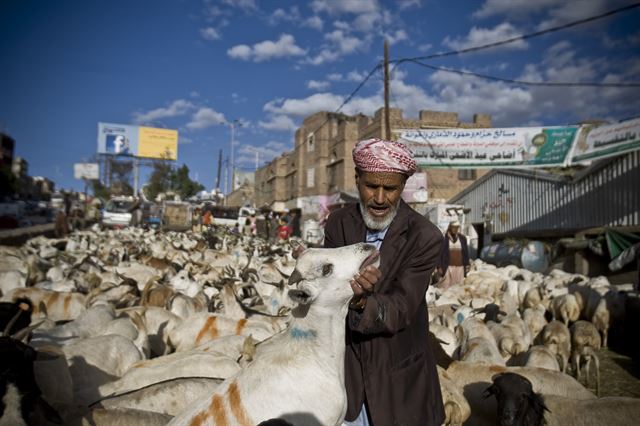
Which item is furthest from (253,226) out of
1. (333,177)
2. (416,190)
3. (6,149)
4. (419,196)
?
(6,149)

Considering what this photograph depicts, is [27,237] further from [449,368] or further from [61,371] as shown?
[449,368]

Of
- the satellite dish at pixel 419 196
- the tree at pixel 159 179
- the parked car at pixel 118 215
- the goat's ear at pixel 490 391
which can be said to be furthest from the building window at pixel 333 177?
the goat's ear at pixel 490 391

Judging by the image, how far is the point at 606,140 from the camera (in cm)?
1351

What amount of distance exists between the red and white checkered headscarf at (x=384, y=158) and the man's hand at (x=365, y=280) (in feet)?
1.83

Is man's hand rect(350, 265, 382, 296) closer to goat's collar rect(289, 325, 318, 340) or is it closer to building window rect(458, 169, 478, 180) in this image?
goat's collar rect(289, 325, 318, 340)

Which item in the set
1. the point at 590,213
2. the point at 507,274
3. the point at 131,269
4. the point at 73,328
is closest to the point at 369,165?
the point at 73,328

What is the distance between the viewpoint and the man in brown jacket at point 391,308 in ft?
6.50

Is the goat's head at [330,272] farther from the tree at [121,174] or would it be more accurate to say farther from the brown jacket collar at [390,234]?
the tree at [121,174]

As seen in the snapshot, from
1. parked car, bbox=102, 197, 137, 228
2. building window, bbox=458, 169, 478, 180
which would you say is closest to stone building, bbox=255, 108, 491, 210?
building window, bbox=458, 169, 478, 180

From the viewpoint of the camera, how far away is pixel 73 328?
6.00 meters

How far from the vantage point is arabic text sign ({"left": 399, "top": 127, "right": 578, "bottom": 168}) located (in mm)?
14656

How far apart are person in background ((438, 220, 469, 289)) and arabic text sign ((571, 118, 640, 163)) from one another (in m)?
5.99

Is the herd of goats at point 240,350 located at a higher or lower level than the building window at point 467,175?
lower

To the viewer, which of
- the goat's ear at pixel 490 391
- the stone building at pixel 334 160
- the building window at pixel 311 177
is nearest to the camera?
the goat's ear at pixel 490 391
